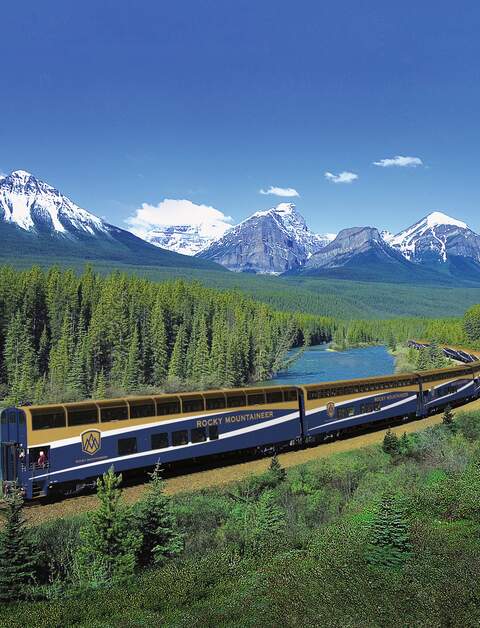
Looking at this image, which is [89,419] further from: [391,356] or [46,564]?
[391,356]

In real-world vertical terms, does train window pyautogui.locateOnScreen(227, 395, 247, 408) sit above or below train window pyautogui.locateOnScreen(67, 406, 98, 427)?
below

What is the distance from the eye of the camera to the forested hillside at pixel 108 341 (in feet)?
254

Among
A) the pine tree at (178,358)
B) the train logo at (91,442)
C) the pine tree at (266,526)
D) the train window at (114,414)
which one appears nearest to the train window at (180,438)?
the train window at (114,414)

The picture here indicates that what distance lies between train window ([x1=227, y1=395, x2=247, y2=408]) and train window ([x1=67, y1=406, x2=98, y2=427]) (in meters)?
8.27

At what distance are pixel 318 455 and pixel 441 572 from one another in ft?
69.5

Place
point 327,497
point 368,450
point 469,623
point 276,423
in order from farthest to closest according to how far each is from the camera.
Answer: point 368,450 → point 276,423 → point 327,497 → point 469,623

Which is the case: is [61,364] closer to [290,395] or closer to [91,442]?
[290,395]

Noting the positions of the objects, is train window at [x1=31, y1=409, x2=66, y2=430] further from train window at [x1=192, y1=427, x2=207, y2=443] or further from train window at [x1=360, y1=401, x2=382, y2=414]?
train window at [x1=360, y1=401, x2=382, y2=414]

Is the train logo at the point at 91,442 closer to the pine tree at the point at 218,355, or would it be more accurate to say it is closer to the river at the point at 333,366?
the pine tree at the point at 218,355

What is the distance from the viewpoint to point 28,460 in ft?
76.3

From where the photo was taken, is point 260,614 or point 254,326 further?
point 254,326

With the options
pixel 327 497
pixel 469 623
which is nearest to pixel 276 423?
pixel 327 497

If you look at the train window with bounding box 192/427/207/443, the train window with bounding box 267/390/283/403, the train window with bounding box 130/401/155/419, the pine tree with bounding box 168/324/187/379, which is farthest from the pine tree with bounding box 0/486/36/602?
the pine tree with bounding box 168/324/187/379

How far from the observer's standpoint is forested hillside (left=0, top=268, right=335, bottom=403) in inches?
3044
